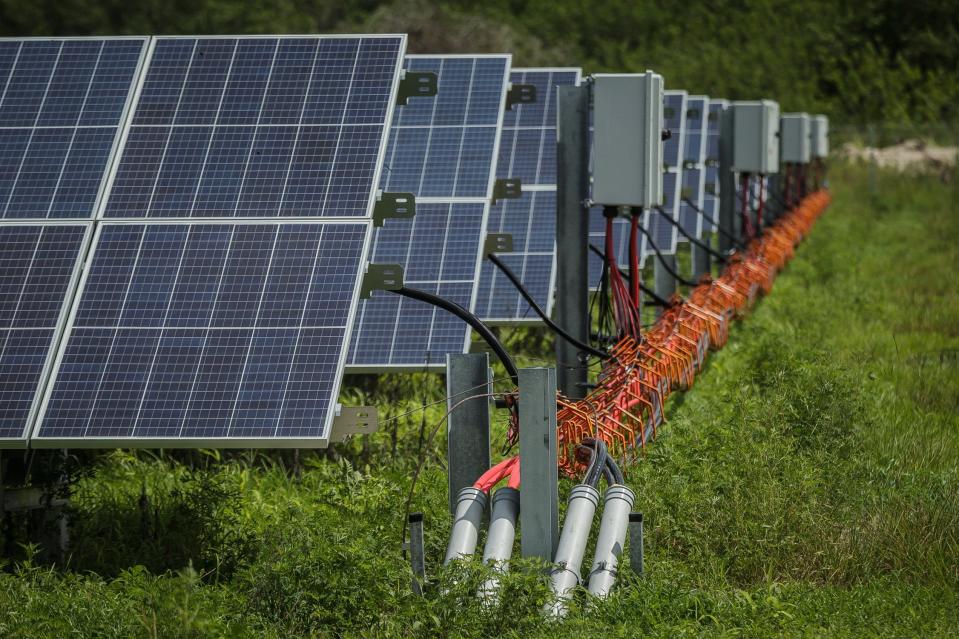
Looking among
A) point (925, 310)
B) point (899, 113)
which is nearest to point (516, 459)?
point (925, 310)

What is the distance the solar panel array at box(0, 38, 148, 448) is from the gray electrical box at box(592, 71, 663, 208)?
2.90 meters

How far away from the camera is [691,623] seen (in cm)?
530

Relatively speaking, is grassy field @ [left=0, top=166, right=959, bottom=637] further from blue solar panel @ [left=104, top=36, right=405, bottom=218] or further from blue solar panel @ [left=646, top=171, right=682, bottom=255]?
blue solar panel @ [left=646, top=171, right=682, bottom=255]

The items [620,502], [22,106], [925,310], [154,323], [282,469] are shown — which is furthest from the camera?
[925,310]

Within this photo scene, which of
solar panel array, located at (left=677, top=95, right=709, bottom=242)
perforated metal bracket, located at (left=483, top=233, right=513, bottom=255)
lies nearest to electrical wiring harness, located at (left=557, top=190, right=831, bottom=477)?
perforated metal bracket, located at (left=483, top=233, right=513, bottom=255)

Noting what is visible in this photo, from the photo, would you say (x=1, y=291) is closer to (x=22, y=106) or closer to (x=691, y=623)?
(x=22, y=106)

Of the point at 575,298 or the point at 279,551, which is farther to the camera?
the point at 575,298

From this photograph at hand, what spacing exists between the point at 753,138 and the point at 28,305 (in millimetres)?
12694

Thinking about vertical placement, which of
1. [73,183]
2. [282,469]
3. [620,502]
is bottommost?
[620,502]

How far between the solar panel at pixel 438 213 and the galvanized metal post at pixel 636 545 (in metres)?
3.47

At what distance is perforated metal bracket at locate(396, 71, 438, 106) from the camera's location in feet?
24.8

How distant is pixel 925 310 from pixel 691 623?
9.90 metres

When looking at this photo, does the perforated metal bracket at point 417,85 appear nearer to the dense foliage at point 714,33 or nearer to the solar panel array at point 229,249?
the solar panel array at point 229,249

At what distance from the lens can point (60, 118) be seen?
7.77 m
